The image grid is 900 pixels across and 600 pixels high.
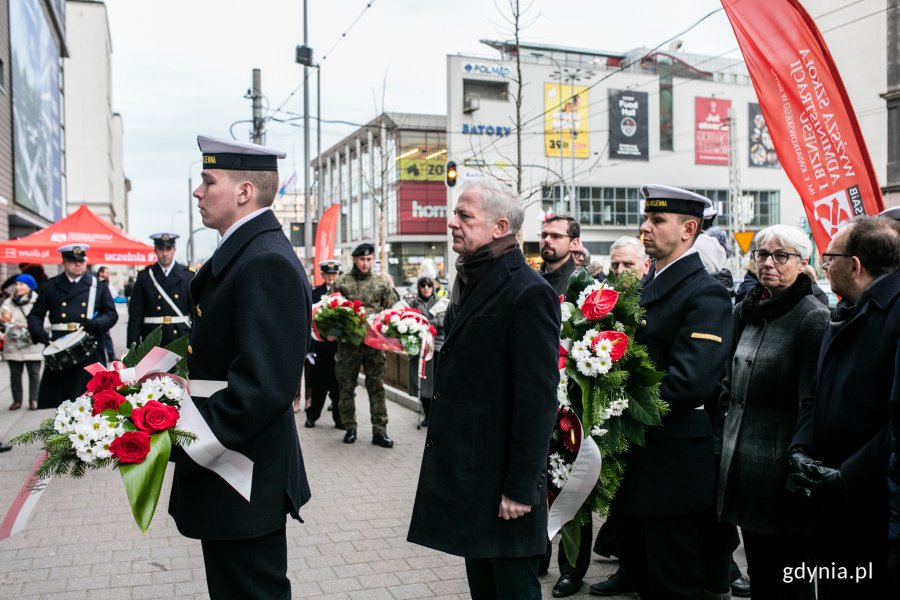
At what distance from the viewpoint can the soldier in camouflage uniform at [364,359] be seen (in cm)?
899

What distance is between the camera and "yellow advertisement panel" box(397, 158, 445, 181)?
67.2 m

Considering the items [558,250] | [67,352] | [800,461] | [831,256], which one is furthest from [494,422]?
[67,352]

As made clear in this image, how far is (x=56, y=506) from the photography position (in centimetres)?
646

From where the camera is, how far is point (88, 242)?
50.4 ft

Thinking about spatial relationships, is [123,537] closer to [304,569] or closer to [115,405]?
[304,569]

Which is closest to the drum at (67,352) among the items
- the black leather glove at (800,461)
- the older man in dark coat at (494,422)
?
the older man in dark coat at (494,422)

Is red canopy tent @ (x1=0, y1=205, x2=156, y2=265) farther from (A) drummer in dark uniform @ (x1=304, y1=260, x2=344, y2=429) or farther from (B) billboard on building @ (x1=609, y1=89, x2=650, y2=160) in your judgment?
(B) billboard on building @ (x1=609, y1=89, x2=650, y2=160)

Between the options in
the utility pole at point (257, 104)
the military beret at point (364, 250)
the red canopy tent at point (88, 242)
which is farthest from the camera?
the utility pole at point (257, 104)

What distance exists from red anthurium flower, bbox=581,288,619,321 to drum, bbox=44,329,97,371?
247 inches

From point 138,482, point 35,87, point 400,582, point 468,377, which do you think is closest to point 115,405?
point 138,482

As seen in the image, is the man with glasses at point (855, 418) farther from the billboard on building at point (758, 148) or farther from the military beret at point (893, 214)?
the billboard on building at point (758, 148)

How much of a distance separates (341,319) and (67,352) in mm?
2857

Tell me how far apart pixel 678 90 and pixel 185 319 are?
58306 millimetres

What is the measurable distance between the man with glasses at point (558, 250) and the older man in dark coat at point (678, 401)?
5.08 feet
